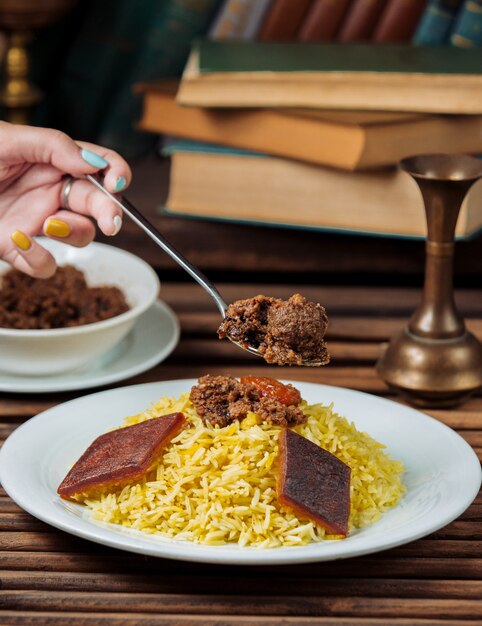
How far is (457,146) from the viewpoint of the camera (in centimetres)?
258

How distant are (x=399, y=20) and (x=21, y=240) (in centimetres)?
164

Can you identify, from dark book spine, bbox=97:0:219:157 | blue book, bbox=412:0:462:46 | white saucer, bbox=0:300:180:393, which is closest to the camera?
white saucer, bbox=0:300:180:393

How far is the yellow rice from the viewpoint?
1.41 metres

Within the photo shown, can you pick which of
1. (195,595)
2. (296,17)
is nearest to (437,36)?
(296,17)

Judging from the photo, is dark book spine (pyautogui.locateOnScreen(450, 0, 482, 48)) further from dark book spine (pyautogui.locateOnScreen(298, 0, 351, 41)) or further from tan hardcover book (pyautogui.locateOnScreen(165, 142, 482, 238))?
tan hardcover book (pyautogui.locateOnScreen(165, 142, 482, 238))

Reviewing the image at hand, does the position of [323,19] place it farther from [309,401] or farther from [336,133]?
[309,401]

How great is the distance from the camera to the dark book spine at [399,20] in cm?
310

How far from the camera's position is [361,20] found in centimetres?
314

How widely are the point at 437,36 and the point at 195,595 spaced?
7.10 ft

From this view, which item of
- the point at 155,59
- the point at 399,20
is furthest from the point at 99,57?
the point at 399,20

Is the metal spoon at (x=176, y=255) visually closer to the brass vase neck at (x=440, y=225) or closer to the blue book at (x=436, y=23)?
the brass vase neck at (x=440, y=225)

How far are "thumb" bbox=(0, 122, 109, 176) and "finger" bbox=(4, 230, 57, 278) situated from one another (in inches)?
5.7

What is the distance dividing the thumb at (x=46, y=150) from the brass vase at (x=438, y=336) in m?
0.56

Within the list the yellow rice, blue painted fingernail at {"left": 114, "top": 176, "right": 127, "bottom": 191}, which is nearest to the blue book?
blue painted fingernail at {"left": 114, "top": 176, "right": 127, "bottom": 191}
